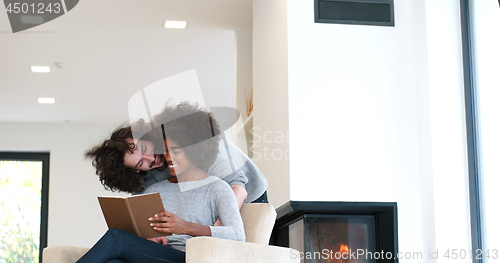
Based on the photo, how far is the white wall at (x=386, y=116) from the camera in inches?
113

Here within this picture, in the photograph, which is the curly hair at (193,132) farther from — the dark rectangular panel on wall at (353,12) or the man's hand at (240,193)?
the dark rectangular panel on wall at (353,12)

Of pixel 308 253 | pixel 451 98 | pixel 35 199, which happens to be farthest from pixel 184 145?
pixel 35 199

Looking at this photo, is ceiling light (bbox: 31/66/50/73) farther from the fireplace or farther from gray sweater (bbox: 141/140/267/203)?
gray sweater (bbox: 141/140/267/203)

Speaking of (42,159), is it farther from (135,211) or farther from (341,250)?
(135,211)

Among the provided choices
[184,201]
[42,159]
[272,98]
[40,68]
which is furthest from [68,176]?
[184,201]

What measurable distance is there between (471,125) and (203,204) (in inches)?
59.4

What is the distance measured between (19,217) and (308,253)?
6049 mm

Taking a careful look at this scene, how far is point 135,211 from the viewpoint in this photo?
Answer: 1.98 meters

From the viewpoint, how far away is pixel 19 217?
25.6 ft

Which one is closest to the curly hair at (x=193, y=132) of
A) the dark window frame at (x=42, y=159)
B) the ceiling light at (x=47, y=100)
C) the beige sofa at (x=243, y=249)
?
the beige sofa at (x=243, y=249)

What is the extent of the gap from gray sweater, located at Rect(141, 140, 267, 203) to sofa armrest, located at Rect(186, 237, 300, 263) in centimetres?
50

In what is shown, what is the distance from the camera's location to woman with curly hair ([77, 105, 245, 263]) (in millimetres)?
1918

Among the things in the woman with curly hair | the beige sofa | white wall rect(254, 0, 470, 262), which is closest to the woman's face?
the woman with curly hair

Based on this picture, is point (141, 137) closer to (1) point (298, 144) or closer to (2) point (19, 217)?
(1) point (298, 144)
